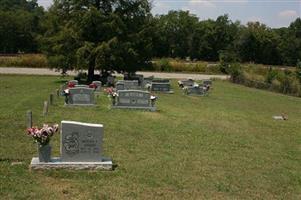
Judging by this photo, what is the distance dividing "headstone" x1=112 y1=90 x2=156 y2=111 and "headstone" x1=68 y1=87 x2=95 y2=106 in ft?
4.24

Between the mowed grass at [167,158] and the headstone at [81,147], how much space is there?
0.25 meters

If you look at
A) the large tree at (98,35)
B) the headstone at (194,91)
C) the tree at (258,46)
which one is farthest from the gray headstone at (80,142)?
the tree at (258,46)

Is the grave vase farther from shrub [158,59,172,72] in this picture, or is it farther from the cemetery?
shrub [158,59,172,72]

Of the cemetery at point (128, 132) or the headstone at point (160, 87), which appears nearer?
the cemetery at point (128, 132)

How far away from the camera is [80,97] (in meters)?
24.0

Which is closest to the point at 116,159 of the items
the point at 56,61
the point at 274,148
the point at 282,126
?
the point at 274,148

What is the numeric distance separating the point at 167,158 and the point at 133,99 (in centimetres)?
1106

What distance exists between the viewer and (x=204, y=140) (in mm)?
16062

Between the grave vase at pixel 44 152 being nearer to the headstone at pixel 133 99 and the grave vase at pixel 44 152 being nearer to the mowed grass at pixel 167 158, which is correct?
the mowed grass at pixel 167 158

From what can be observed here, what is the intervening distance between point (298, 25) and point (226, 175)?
399 feet

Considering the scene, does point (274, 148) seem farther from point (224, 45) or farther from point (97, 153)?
point (224, 45)

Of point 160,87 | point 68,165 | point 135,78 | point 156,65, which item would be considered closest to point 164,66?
point 156,65

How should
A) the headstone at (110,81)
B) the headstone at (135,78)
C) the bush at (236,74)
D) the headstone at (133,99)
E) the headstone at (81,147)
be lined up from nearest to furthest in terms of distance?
the headstone at (81,147)
the headstone at (133,99)
the headstone at (110,81)
the headstone at (135,78)
the bush at (236,74)

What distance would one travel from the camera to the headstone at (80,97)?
78.5 ft
